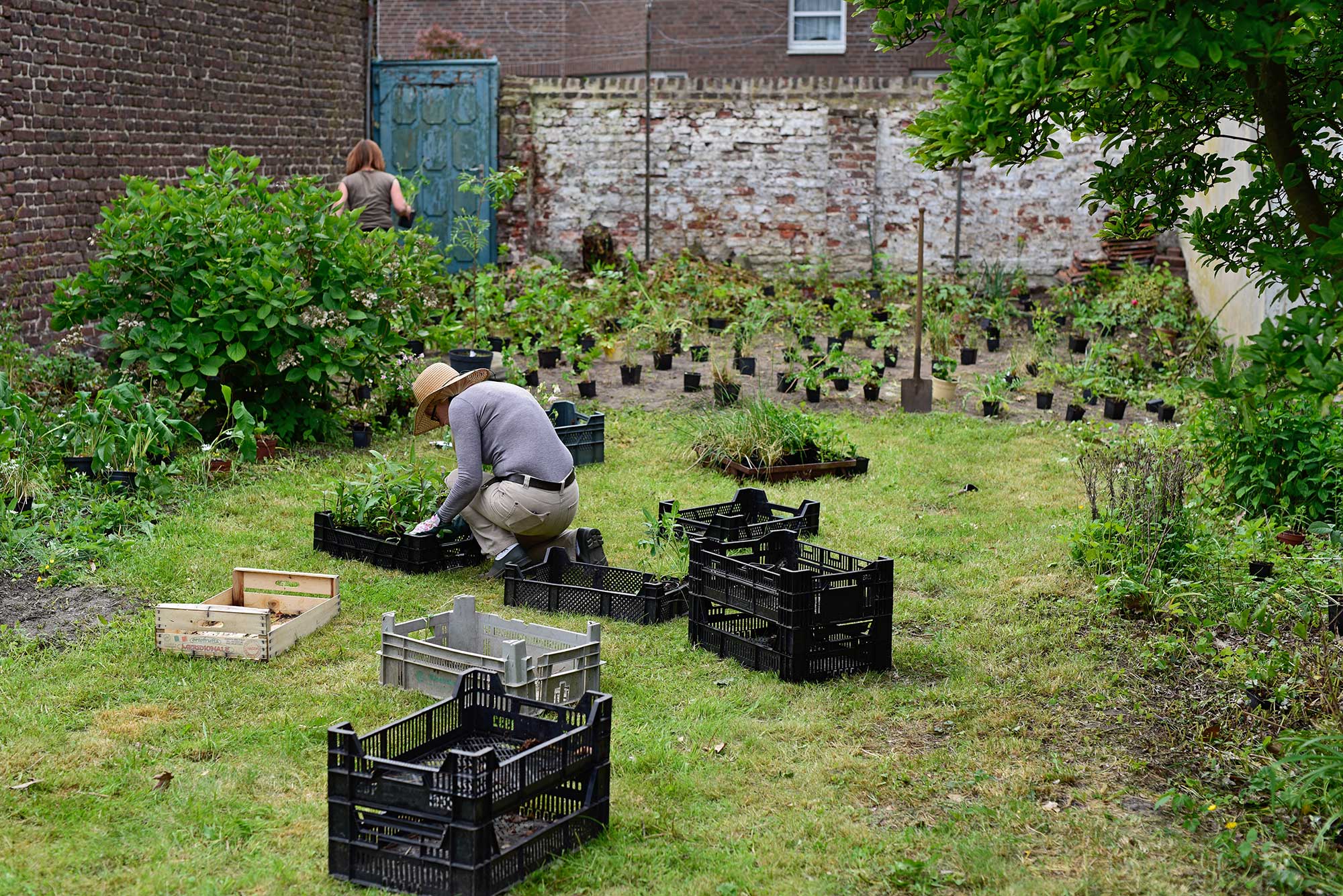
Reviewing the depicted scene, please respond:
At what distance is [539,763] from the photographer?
3.96 m

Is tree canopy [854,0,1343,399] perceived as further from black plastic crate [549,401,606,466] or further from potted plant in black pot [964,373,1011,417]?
potted plant in black pot [964,373,1011,417]

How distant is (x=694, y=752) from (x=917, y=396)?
6.77 meters

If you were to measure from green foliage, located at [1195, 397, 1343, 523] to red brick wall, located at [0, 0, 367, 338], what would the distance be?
939 centimetres

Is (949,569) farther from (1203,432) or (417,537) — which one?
(417,537)

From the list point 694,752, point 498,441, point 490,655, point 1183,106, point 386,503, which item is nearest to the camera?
point 1183,106

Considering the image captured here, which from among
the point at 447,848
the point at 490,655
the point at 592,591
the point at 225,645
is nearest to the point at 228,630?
the point at 225,645

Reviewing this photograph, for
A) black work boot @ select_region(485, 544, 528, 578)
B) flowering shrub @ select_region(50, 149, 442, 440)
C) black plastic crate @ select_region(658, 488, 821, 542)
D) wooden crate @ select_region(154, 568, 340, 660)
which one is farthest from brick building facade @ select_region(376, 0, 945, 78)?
wooden crate @ select_region(154, 568, 340, 660)

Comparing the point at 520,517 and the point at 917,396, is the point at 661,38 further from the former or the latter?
the point at 520,517

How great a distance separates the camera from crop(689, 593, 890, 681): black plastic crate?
5395 millimetres

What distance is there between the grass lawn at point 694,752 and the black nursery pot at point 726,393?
3.81 meters

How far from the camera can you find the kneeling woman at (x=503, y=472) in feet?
21.5

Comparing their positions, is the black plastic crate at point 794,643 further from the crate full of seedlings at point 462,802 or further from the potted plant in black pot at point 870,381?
the potted plant in black pot at point 870,381

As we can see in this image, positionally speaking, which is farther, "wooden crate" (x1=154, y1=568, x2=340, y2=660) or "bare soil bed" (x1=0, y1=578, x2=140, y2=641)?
"bare soil bed" (x1=0, y1=578, x2=140, y2=641)

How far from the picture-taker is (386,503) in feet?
23.4
